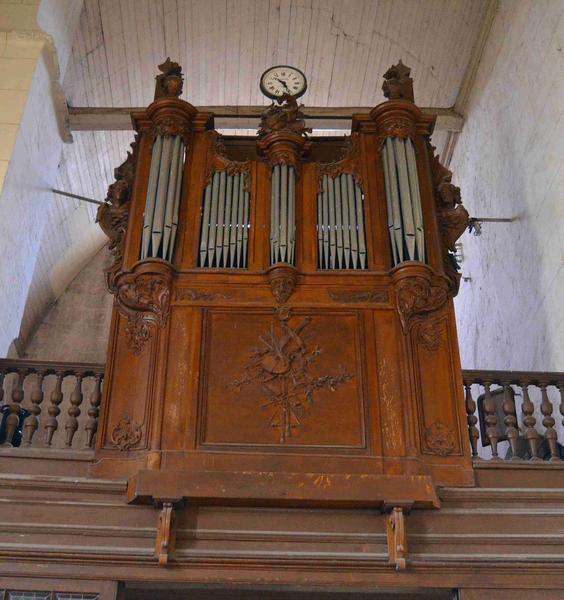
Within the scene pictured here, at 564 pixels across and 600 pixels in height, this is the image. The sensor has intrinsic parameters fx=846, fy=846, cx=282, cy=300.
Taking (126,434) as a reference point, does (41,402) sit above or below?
above

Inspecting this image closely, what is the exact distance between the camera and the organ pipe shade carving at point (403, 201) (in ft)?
20.9

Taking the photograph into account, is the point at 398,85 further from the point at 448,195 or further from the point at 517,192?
the point at 517,192

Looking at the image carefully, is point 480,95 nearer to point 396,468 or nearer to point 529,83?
point 529,83

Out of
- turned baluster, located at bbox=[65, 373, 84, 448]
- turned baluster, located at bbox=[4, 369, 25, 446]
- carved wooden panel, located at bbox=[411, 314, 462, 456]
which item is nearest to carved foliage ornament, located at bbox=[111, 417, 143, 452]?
turned baluster, located at bbox=[65, 373, 84, 448]

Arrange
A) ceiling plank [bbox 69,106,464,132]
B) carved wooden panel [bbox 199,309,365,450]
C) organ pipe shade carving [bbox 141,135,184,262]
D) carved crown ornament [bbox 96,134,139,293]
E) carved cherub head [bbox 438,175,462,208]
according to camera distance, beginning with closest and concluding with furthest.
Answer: carved wooden panel [bbox 199,309,365,450]
organ pipe shade carving [bbox 141,135,184,262]
carved crown ornament [bbox 96,134,139,293]
carved cherub head [bbox 438,175,462,208]
ceiling plank [bbox 69,106,464,132]

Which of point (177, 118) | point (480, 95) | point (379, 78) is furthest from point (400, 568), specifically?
point (379, 78)

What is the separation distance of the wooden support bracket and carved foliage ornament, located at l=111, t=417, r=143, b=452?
1.79m

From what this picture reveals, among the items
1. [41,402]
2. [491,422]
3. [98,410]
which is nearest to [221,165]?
[98,410]

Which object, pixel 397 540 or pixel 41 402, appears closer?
pixel 397 540

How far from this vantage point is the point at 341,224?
6.64 meters

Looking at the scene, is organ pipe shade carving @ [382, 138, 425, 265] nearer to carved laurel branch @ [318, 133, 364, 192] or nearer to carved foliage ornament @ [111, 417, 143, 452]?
carved laurel branch @ [318, 133, 364, 192]

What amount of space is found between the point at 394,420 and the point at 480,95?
5137mm

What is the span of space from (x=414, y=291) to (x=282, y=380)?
1.17 metres

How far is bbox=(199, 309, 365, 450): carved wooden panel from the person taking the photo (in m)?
5.77
